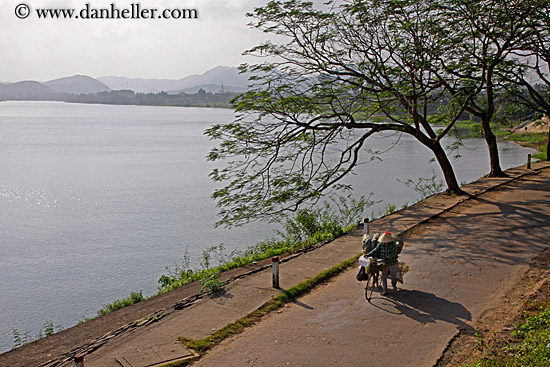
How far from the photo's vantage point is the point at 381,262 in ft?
26.6

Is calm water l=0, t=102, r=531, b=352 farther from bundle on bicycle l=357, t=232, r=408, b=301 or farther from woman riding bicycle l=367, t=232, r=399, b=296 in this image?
woman riding bicycle l=367, t=232, r=399, b=296

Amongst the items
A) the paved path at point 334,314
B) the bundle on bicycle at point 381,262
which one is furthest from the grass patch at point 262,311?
the bundle on bicycle at point 381,262

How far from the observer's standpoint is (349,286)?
891 cm

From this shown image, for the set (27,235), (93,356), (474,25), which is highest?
(474,25)

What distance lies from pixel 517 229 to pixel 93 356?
32.7 ft

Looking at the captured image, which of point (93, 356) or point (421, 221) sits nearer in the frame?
point (93, 356)

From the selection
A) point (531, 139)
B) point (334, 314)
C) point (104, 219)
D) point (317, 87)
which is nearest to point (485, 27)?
point (317, 87)

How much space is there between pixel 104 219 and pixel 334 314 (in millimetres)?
15746

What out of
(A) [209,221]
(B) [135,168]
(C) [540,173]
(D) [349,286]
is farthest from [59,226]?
(C) [540,173]

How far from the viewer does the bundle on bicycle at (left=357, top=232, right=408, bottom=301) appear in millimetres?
8078

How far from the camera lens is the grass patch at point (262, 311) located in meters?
6.96

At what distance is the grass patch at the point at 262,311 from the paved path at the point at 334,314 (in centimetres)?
16

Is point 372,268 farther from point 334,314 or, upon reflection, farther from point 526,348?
point 526,348

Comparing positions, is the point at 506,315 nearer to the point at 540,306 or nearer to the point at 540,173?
the point at 540,306
